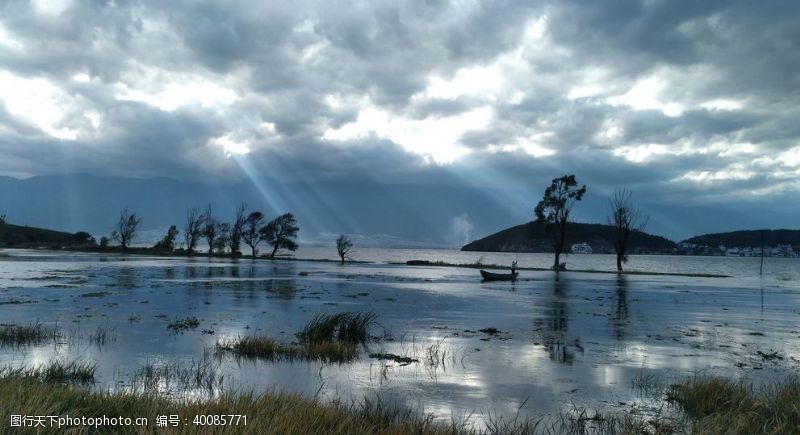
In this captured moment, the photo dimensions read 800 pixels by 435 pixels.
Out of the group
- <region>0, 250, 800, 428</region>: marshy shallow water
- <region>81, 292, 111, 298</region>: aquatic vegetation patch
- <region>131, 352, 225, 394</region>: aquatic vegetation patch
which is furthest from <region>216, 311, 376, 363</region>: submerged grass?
<region>81, 292, 111, 298</region>: aquatic vegetation patch

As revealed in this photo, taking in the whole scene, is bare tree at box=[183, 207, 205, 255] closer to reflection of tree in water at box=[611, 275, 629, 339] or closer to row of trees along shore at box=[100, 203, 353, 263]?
row of trees along shore at box=[100, 203, 353, 263]

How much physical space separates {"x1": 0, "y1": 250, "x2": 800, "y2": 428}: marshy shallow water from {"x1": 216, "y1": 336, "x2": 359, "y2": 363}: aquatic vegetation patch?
500 mm

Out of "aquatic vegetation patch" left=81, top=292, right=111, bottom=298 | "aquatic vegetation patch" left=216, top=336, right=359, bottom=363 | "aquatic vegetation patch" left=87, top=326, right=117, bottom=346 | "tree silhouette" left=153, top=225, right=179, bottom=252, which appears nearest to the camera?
"aquatic vegetation patch" left=216, top=336, right=359, bottom=363

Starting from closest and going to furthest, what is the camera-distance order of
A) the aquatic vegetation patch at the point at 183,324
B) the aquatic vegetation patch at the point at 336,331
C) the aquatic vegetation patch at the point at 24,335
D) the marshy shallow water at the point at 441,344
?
the marshy shallow water at the point at 441,344 < the aquatic vegetation patch at the point at 24,335 < the aquatic vegetation patch at the point at 336,331 < the aquatic vegetation patch at the point at 183,324

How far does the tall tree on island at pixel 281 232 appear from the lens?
366ft

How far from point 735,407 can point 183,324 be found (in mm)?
16980

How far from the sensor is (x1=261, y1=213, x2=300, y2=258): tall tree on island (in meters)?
112

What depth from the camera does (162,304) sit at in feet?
88.9

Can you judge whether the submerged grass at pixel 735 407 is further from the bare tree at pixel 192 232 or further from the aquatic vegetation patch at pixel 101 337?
the bare tree at pixel 192 232

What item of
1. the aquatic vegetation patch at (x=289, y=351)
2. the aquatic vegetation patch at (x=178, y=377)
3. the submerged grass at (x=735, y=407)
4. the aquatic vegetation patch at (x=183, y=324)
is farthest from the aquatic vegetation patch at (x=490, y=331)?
the aquatic vegetation patch at (x=183, y=324)

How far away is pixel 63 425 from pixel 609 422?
7.90m

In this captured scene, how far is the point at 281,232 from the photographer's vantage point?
113 meters

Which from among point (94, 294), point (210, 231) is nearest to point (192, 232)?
point (210, 231)

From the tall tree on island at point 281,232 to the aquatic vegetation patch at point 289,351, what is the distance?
3822 inches
